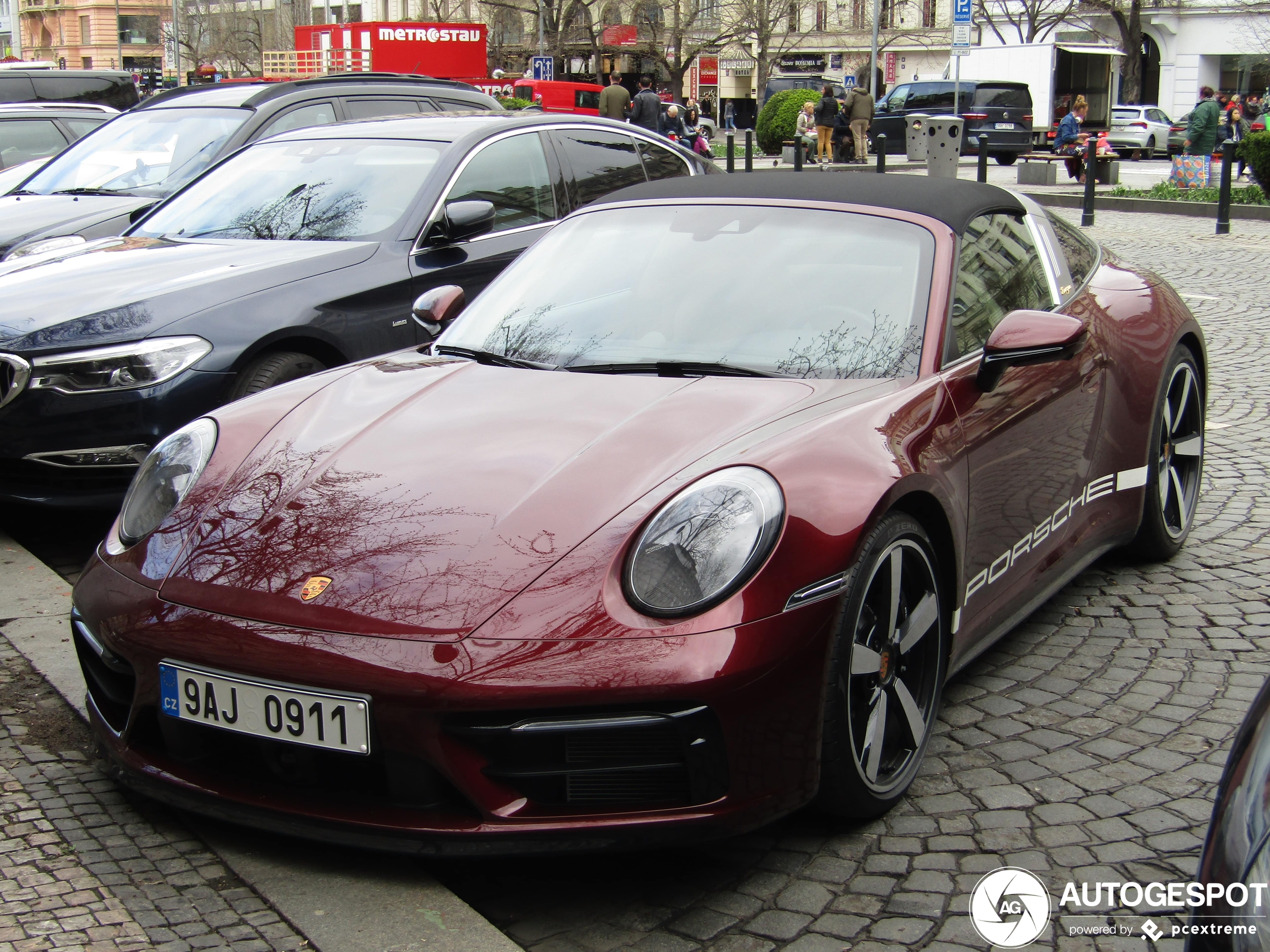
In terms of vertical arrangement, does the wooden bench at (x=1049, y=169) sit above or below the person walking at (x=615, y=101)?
below

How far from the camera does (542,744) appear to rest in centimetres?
260

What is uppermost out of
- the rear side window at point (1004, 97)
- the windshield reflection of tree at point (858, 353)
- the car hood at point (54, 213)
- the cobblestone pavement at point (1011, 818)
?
the rear side window at point (1004, 97)

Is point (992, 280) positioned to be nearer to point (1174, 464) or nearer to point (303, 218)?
point (1174, 464)

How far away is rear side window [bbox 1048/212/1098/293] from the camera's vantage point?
15.0ft

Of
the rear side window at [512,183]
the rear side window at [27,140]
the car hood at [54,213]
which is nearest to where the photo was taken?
the rear side window at [512,183]

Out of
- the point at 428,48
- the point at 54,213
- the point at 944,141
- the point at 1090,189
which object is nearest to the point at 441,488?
the point at 54,213

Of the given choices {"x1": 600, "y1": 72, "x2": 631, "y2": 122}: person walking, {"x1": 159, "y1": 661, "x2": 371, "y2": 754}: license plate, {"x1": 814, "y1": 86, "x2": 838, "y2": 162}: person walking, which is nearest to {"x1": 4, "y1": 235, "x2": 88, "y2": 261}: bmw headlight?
{"x1": 159, "y1": 661, "x2": 371, "y2": 754}: license plate

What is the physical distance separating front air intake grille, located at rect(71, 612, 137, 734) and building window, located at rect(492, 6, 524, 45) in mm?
64298

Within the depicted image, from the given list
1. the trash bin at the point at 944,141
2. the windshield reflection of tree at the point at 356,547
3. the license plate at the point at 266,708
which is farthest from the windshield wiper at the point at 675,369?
the trash bin at the point at 944,141

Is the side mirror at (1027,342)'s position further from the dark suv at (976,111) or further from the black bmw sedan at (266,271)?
the dark suv at (976,111)

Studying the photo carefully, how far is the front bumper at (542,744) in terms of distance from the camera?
2.57m

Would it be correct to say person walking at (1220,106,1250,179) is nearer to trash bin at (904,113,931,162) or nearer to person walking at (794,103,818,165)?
person walking at (794,103,818,165)

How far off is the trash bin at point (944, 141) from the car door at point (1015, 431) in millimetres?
11633

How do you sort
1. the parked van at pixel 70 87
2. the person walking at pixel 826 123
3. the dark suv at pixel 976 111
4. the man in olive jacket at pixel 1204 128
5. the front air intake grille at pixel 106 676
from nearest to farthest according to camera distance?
the front air intake grille at pixel 106 676, the parked van at pixel 70 87, the man in olive jacket at pixel 1204 128, the person walking at pixel 826 123, the dark suv at pixel 976 111
